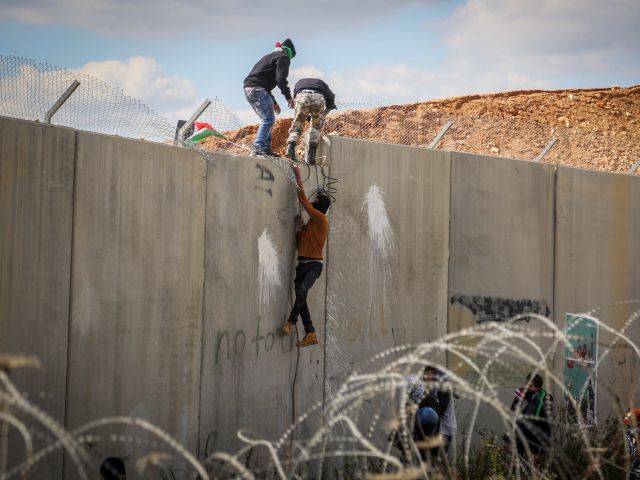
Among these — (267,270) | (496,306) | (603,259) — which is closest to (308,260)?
(267,270)

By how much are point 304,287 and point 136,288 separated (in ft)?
5.32

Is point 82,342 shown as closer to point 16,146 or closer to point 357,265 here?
point 16,146

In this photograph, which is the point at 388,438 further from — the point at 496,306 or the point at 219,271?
the point at 496,306

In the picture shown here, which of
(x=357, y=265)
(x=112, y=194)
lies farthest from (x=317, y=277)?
(x=112, y=194)

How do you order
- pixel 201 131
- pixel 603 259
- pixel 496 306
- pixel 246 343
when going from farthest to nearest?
1. pixel 603 259
2. pixel 496 306
3. pixel 201 131
4. pixel 246 343

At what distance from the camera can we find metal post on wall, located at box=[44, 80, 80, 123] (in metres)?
7.12

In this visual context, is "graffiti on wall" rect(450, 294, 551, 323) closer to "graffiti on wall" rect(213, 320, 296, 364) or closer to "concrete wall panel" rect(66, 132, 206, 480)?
"graffiti on wall" rect(213, 320, 296, 364)

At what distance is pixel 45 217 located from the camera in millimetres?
6770

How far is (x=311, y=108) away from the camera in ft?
29.5

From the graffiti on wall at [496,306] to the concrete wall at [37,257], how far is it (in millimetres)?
4530

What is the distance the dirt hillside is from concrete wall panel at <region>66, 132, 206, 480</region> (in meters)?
2.67

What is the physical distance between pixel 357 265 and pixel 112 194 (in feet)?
9.07

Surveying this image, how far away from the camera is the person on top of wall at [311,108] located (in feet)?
29.2

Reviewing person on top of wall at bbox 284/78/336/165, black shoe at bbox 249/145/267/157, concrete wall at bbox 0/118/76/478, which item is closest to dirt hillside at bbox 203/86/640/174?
person on top of wall at bbox 284/78/336/165
